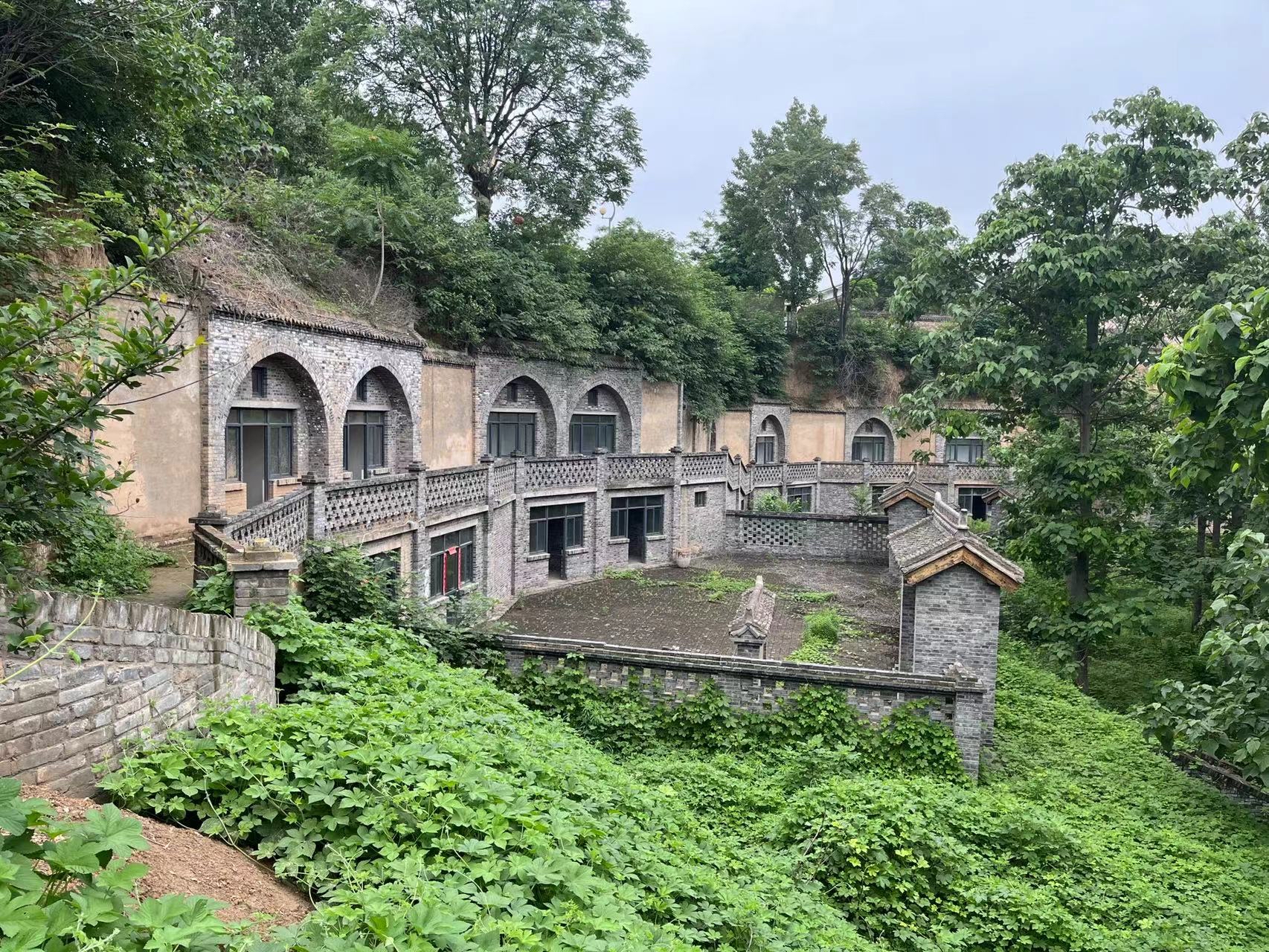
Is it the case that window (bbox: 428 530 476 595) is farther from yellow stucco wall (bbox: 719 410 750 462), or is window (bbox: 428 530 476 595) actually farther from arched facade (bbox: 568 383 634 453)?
yellow stucco wall (bbox: 719 410 750 462)

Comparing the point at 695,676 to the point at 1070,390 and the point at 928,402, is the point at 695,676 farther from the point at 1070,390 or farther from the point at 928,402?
the point at 1070,390

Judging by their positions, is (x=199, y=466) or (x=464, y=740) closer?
(x=464, y=740)

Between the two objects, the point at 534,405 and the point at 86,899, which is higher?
the point at 534,405

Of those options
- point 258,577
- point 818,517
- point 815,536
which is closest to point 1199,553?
point 818,517

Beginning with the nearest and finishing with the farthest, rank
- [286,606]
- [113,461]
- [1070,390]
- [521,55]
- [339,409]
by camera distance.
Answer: [286,606], [113,461], [1070,390], [339,409], [521,55]

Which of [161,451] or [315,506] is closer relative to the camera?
[315,506]

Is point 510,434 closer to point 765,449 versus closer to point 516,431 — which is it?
point 516,431

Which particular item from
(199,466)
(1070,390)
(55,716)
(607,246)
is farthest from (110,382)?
(607,246)

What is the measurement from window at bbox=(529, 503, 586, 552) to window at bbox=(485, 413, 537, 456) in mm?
3271

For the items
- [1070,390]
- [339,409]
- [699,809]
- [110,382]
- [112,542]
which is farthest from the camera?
[339,409]

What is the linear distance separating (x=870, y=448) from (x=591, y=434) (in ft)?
65.9

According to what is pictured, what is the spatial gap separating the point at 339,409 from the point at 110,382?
1434cm

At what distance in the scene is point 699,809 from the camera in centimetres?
848

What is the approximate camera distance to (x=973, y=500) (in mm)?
39938
